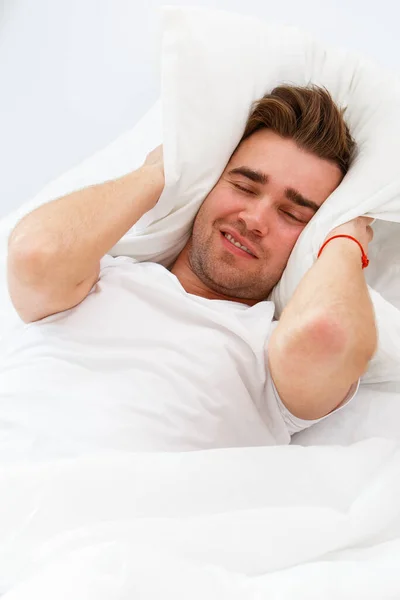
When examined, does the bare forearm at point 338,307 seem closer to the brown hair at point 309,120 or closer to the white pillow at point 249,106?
the white pillow at point 249,106

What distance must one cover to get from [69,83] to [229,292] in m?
0.97

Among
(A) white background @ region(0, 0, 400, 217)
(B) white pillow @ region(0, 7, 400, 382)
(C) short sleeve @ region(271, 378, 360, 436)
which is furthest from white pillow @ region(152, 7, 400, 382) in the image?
(A) white background @ region(0, 0, 400, 217)

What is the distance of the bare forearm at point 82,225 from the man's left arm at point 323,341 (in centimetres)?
33

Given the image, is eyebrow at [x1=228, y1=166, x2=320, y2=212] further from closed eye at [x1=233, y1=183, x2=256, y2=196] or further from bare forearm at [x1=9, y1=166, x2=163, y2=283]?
bare forearm at [x1=9, y1=166, x2=163, y2=283]

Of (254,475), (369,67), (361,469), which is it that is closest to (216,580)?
(254,475)

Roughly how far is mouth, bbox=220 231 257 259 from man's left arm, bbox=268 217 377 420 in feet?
0.63

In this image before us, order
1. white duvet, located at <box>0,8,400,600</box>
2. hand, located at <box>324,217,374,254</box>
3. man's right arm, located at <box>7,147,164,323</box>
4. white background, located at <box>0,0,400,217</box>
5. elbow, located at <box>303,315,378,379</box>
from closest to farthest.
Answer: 1. white duvet, located at <box>0,8,400,600</box>
2. elbow, located at <box>303,315,378,379</box>
3. man's right arm, located at <box>7,147,164,323</box>
4. hand, located at <box>324,217,374,254</box>
5. white background, located at <box>0,0,400,217</box>

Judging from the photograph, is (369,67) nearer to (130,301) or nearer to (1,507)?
(130,301)

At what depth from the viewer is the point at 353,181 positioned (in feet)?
4.23

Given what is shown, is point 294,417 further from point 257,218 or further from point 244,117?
point 244,117

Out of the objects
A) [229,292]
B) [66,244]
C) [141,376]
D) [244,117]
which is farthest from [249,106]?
[141,376]

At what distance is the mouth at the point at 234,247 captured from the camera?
4.22ft

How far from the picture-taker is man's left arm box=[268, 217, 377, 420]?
982 mm

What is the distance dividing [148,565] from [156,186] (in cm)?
75
